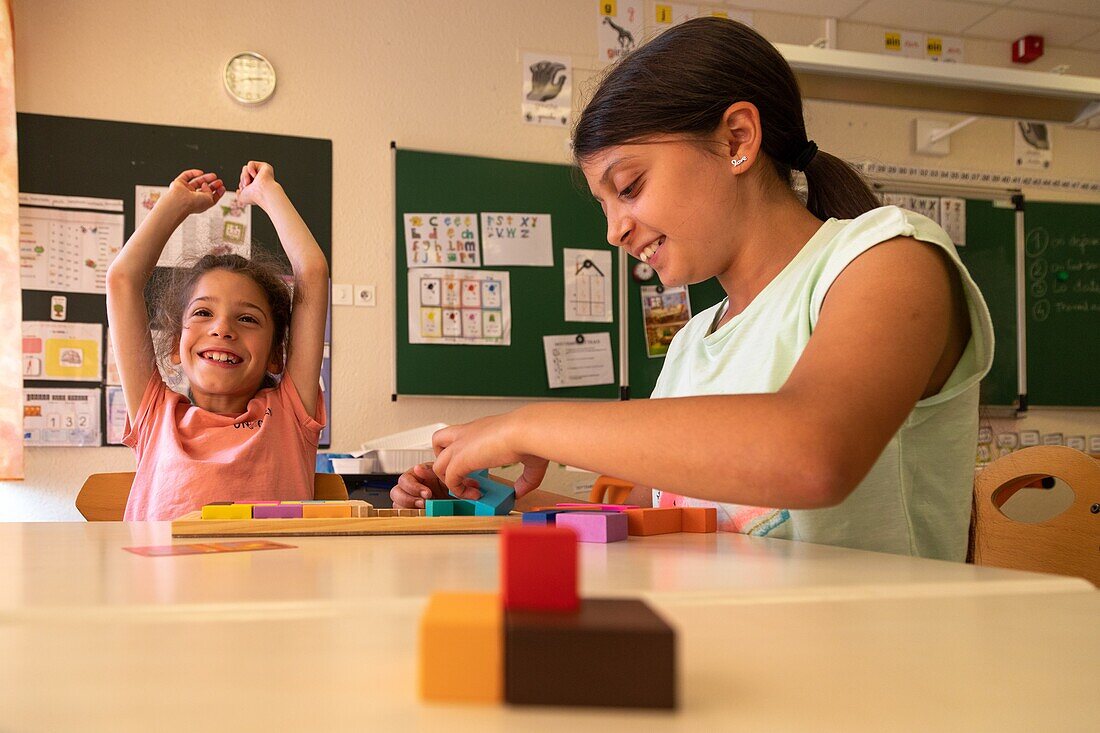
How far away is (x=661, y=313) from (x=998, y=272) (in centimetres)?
148

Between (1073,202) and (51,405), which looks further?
(1073,202)

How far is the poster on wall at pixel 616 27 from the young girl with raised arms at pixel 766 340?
8.01 ft

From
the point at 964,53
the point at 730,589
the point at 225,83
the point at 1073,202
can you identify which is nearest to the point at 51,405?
the point at 225,83

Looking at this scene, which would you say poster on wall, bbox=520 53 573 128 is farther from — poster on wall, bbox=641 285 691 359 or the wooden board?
the wooden board

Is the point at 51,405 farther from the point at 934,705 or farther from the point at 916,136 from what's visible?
the point at 916,136

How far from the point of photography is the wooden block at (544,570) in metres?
0.30

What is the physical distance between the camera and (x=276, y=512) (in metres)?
0.91

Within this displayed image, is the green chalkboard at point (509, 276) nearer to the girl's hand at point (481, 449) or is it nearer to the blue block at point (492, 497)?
the blue block at point (492, 497)

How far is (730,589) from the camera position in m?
0.51

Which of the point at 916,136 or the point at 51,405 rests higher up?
the point at 916,136

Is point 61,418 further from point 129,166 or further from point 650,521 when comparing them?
point 650,521

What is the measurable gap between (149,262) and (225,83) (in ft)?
4.64

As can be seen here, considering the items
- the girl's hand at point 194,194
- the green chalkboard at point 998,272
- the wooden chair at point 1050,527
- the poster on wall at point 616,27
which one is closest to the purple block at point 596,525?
the wooden chair at point 1050,527

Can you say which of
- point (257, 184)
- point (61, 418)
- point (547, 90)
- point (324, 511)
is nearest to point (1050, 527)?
point (324, 511)
